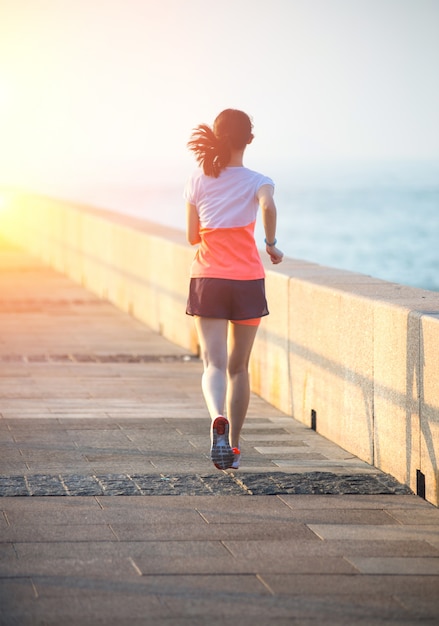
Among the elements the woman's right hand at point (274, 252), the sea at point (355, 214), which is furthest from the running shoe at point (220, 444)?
the sea at point (355, 214)

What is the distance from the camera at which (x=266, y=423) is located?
27.9 ft

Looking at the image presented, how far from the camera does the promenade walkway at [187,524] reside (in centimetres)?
453

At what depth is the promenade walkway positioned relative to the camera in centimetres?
453

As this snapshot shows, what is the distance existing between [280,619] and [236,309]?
2685 mm

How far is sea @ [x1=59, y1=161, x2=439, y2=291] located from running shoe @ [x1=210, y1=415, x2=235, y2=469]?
4642 centimetres

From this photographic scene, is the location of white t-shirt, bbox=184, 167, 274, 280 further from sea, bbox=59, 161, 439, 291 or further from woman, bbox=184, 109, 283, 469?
sea, bbox=59, 161, 439, 291

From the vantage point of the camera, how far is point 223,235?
685 cm

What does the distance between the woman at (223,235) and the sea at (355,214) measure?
4599cm

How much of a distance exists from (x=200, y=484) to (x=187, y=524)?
835mm

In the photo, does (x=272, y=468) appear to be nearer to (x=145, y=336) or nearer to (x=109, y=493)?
(x=109, y=493)

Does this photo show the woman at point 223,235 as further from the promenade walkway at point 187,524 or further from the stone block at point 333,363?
the stone block at point 333,363

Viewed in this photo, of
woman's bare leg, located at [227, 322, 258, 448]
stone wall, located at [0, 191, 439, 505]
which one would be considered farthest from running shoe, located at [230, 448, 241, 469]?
stone wall, located at [0, 191, 439, 505]

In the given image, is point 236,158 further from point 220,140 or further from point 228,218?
point 228,218

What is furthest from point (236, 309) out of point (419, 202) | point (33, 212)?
point (419, 202)
